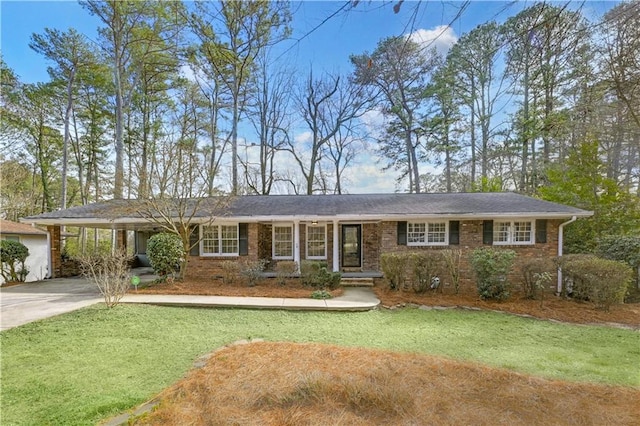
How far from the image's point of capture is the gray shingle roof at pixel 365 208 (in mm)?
10016

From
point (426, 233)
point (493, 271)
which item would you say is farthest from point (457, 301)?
point (426, 233)

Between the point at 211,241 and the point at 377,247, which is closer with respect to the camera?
the point at 211,241

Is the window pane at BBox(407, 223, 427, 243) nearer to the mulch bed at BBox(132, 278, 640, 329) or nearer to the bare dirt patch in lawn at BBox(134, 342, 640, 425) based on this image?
the mulch bed at BBox(132, 278, 640, 329)

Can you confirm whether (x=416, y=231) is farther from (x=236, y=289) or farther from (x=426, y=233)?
(x=236, y=289)

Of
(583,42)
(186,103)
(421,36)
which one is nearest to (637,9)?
(583,42)

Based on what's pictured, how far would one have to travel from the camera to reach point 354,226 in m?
12.0

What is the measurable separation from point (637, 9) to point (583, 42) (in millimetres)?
496

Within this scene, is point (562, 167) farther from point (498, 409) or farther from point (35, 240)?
point (35, 240)

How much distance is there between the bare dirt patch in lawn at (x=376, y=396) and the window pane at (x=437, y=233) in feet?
24.1

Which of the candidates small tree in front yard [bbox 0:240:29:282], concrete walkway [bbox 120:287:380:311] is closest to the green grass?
concrete walkway [bbox 120:287:380:311]

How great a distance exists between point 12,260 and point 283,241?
9.42m

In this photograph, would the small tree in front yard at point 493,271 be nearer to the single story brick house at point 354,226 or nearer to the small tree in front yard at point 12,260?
the single story brick house at point 354,226

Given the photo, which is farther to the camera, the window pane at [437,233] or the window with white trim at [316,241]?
the window with white trim at [316,241]


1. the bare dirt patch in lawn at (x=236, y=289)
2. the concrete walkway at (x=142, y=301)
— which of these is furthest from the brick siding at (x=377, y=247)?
the concrete walkway at (x=142, y=301)
